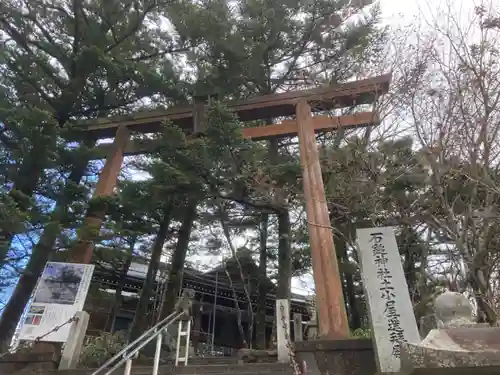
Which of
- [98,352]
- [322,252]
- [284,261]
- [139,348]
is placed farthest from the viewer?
[284,261]

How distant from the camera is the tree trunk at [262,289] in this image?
35.8 ft

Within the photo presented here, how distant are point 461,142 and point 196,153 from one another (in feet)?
14.2

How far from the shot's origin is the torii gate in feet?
20.6

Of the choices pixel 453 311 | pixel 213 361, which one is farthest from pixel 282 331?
pixel 453 311

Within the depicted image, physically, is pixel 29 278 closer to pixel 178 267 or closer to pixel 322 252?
pixel 178 267

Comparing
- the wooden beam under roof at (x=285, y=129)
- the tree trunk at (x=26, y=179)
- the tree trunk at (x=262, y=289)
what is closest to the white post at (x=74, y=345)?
the tree trunk at (x=26, y=179)

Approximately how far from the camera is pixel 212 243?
13297mm

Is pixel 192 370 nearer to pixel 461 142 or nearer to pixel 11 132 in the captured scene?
pixel 461 142

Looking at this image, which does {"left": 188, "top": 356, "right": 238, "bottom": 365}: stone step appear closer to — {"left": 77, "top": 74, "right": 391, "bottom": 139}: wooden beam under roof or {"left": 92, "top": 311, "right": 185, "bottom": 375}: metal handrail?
{"left": 92, "top": 311, "right": 185, "bottom": 375}: metal handrail

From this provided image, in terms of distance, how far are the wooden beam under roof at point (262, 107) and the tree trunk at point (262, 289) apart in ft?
12.8

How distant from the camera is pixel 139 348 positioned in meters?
4.26

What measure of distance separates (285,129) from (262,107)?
652 mm

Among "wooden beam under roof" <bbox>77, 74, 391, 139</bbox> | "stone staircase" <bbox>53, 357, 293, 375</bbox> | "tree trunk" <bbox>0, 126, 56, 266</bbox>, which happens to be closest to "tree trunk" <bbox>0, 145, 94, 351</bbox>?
"tree trunk" <bbox>0, 126, 56, 266</bbox>

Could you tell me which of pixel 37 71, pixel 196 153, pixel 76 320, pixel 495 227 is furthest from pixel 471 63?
pixel 37 71
